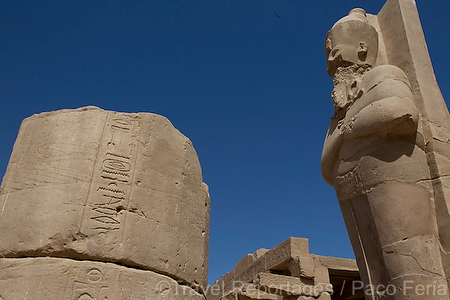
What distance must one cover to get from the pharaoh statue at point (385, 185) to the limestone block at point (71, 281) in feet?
6.39

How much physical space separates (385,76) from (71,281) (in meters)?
3.19

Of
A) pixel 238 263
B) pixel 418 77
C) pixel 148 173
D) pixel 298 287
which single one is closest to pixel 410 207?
pixel 418 77

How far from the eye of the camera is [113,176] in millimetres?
3057

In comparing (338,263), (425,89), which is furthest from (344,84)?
(338,263)

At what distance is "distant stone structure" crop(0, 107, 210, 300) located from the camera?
277 centimetres

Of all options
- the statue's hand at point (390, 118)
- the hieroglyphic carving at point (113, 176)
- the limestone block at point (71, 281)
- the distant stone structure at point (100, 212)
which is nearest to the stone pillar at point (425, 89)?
the statue's hand at point (390, 118)

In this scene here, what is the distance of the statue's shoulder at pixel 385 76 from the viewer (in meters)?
3.78

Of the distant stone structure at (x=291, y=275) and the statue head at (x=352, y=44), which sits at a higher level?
the statue head at (x=352, y=44)

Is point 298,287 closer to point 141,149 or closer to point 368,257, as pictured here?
A: point 368,257

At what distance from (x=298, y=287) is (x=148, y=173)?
6514 millimetres

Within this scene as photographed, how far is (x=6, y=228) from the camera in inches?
117

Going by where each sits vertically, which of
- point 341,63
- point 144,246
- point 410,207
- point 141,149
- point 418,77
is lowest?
point 144,246

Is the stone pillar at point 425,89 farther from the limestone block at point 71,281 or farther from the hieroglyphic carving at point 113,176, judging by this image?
the hieroglyphic carving at point 113,176

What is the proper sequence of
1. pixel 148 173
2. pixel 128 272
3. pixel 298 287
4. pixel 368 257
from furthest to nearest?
pixel 298 287 → pixel 368 257 → pixel 148 173 → pixel 128 272
